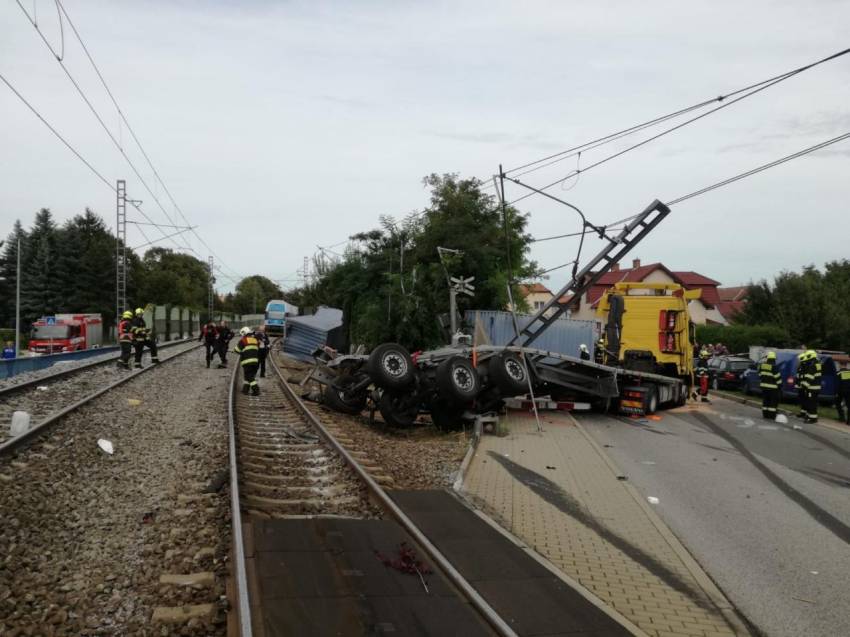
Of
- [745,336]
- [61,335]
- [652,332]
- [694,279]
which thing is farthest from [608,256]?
[694,279]

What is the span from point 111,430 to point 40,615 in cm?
614

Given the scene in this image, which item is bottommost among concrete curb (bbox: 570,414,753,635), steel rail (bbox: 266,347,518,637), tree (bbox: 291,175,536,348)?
concrete curb (bbox: 570,414,753,635)

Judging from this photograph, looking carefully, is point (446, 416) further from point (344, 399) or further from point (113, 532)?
point (113, 532)

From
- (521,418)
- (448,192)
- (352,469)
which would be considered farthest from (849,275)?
(352,469)

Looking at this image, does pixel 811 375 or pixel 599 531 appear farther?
pixel 811 375

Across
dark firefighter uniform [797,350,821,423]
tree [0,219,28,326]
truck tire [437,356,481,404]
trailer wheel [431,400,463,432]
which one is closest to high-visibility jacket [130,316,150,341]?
trailer wheel [431,400,463,432]

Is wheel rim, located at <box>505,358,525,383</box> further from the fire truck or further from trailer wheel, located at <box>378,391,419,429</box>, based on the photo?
the fire truck

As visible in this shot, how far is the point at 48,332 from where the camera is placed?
127 feet

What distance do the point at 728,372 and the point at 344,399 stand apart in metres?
17.4

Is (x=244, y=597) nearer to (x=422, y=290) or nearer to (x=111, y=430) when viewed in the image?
(x=111, y=430)

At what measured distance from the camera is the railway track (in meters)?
4.49

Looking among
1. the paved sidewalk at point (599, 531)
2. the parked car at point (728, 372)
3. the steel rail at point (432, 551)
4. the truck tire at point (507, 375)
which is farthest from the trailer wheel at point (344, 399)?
the parked car at point (728, 372)

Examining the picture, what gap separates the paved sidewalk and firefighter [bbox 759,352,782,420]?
6.94 meters

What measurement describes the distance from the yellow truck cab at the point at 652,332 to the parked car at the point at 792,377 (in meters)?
2.96
